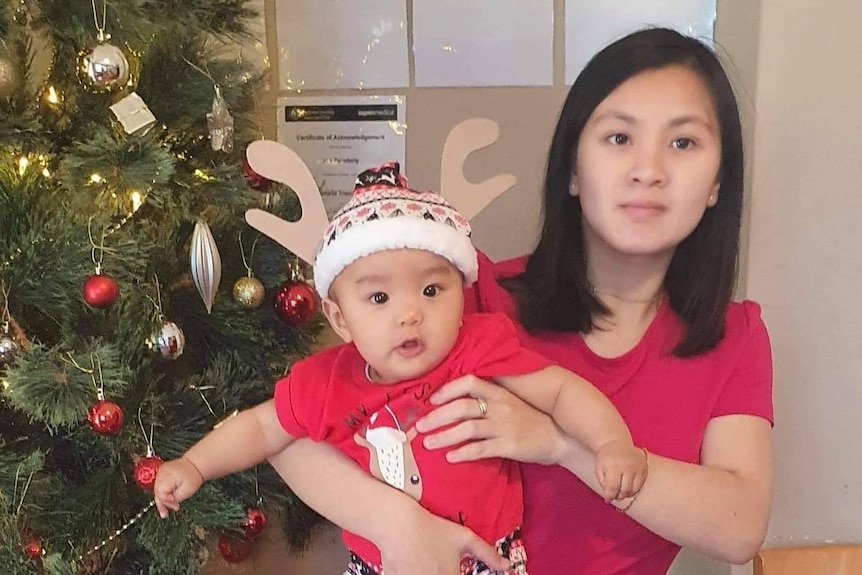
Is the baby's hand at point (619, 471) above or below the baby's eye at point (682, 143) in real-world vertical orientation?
below

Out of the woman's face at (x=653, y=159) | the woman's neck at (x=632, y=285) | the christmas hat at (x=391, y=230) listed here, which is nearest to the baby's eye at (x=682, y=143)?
the woman's face at (x=653, y=159)

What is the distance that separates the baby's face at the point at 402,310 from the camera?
3.31 ft

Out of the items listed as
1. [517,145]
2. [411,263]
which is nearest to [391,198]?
[411,263]

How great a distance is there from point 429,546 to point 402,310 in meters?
0.28

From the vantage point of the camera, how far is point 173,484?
105 cm

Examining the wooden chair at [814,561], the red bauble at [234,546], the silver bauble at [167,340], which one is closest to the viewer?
the silver bauble at [167,340]

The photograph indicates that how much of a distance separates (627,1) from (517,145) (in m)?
0.37

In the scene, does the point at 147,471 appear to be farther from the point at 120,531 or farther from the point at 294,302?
the point at 294,302

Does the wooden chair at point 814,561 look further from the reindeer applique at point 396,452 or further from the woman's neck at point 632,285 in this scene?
the reindeer applique at point 396,452

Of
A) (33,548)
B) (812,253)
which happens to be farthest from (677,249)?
(33,548)

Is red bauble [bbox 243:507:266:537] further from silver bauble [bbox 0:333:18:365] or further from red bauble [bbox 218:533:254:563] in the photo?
silver bauble [bbox 0:333:18:365]

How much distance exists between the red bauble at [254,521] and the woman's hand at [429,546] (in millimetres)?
462

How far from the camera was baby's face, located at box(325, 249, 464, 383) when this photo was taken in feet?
3.31

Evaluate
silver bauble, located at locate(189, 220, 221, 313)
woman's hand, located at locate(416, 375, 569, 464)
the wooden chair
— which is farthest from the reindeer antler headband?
the wooden chair
